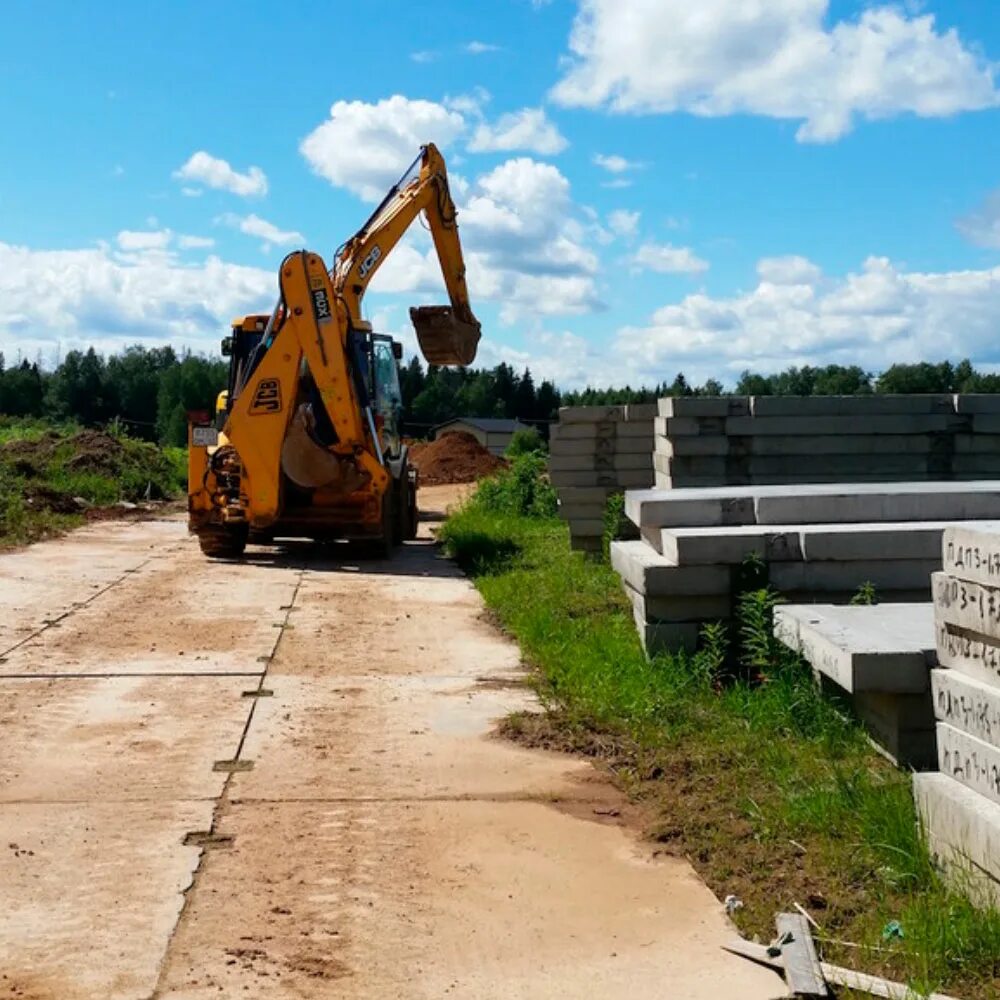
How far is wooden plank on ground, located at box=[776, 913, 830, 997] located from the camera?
141 inches

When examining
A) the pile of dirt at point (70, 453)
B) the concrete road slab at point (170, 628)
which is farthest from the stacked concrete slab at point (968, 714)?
the pile of dirt at point (70, 453)

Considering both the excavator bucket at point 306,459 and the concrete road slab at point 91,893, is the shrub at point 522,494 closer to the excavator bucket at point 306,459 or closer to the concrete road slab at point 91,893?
the excavator bucket at point 306,459

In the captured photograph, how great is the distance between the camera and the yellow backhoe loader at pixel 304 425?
594 inches

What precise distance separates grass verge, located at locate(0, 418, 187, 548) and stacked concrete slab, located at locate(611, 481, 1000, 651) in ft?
38.0

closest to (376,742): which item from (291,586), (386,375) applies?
(291,586)

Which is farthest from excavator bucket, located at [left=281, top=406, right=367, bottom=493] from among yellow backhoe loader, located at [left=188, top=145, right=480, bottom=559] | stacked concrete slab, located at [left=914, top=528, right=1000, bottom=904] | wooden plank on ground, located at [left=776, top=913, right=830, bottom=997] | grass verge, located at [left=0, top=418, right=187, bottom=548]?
wooden plank on ground, located at [left=776, top=913, right=830, bottom=997]

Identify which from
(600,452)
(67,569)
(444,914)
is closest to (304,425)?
(67,569)

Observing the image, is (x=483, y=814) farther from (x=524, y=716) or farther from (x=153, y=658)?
(x=153, y=658)

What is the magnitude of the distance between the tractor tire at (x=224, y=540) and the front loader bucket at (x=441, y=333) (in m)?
4.00

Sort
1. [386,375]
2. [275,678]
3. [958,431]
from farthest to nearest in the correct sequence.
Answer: [386,375]
[958,431]
[275,678]

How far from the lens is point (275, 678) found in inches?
Result: 324

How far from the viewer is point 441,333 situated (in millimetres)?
17891

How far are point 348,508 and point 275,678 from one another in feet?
24.5

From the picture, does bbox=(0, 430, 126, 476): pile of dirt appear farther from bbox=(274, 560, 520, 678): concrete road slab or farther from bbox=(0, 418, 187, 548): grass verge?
bbox=(274, 560, 520, 678): concrete road slab
